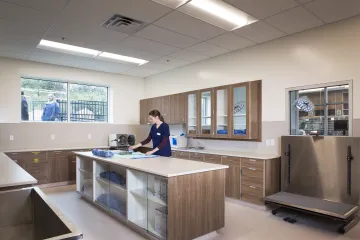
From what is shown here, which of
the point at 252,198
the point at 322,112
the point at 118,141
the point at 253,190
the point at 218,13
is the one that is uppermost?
the point at 218,13

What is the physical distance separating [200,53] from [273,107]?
1.94 m

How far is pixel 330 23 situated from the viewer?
153 inches

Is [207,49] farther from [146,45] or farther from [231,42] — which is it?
[146,45]

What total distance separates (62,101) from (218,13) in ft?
15.8

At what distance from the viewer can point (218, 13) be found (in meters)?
3.58

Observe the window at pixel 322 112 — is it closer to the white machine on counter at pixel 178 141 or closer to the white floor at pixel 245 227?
the white floor at pixel 245 227

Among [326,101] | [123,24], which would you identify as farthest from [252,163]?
[123,24]

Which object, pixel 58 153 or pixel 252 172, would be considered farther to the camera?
pixel 58 153

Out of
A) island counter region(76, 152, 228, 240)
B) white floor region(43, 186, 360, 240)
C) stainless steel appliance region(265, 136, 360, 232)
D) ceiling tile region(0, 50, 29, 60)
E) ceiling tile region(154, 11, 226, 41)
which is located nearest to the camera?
island counter region(76, 152, 228, 240)

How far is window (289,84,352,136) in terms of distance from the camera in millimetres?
3816

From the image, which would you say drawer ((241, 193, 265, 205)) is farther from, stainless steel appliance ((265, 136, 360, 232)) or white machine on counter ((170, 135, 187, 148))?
white machine on counter ((170, 135, 187, 148))

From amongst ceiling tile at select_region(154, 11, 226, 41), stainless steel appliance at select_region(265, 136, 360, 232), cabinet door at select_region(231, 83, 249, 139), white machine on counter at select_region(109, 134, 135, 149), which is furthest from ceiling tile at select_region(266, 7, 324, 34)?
white machine on counter at select_region(109, 134, 135, 149)

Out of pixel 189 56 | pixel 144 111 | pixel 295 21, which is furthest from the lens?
pixel 144 111

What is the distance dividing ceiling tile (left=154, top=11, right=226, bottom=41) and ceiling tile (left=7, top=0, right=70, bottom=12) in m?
1.31
